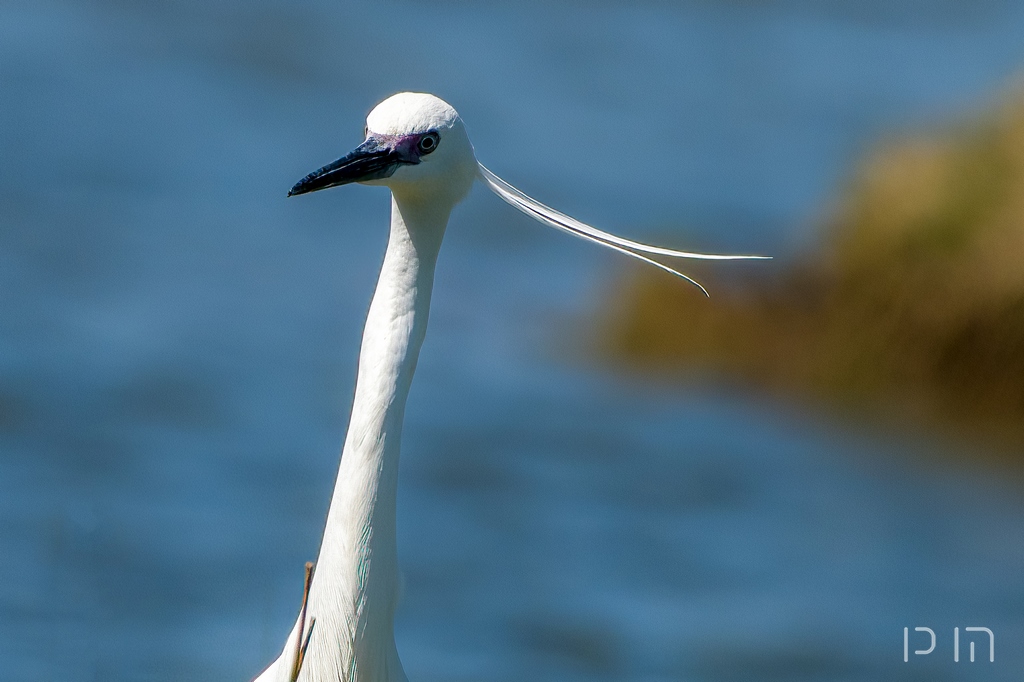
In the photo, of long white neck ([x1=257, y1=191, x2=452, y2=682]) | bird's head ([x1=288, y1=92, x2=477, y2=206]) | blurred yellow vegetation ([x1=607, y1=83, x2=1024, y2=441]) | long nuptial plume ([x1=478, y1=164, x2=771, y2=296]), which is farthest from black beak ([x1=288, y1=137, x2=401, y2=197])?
blurred yellow vegetation ([x1=607, y1=83, x2=1024, y2=441])

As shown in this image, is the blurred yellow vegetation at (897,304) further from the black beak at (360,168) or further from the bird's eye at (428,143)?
the black beak at (360,168)

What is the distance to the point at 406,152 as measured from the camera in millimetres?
3840

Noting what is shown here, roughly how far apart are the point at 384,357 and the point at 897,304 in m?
8.04

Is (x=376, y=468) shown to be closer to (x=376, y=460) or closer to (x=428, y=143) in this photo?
(x=376, y=460)

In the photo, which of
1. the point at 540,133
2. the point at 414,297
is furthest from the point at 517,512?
the point at 540,133

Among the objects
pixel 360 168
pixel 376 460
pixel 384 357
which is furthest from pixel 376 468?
pixel 360 168

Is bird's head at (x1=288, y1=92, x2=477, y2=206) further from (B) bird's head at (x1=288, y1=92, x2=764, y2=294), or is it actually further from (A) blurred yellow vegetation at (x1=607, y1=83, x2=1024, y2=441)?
(A) blurred yellow vegetation at (x1=607, y1=83, x2=1024, y2=441)

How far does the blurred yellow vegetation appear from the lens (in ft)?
35.8

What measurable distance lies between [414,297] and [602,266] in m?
10.6

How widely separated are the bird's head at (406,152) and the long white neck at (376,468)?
0.10 meters

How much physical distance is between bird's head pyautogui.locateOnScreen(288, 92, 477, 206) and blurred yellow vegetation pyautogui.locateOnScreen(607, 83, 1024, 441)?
294 inches

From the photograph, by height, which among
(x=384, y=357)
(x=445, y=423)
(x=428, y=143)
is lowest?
(x=384, y=357)

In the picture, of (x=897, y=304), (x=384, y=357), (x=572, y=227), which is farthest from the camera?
(x=897, y=304)

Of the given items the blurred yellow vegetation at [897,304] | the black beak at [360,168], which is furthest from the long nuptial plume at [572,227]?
the blurred yellow vegetation at [897,304]
